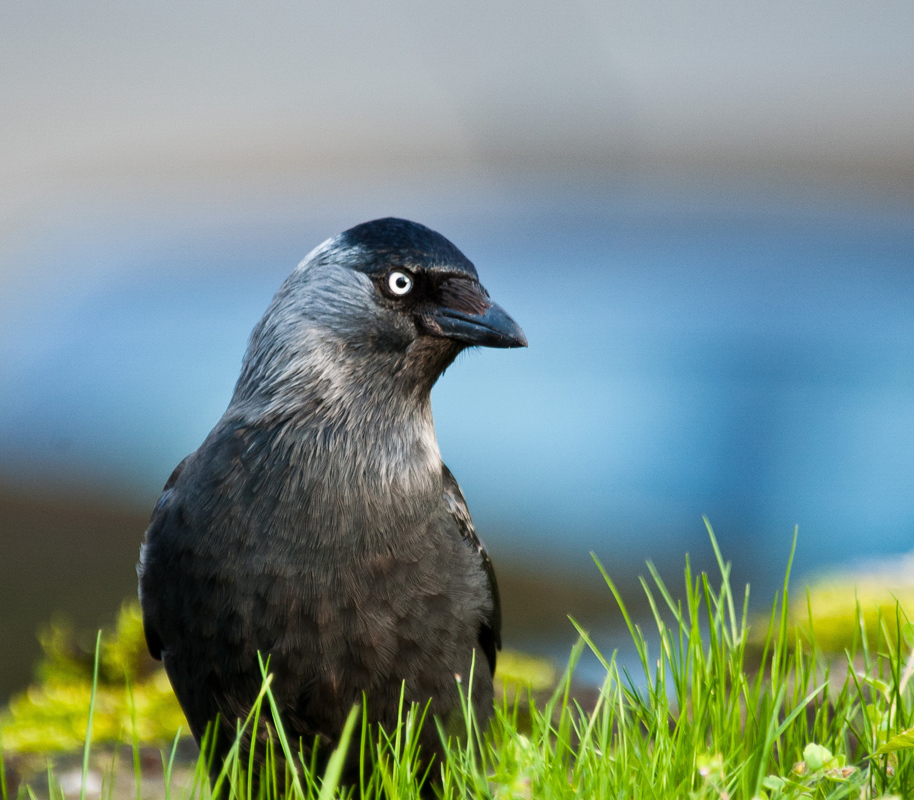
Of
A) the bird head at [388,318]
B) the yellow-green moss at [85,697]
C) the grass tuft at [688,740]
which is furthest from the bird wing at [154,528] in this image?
the yellow-green moss at [85,697]

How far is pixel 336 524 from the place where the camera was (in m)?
2.69

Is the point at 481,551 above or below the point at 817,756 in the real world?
below

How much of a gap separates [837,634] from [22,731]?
13.9 ft

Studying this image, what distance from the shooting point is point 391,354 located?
292cm

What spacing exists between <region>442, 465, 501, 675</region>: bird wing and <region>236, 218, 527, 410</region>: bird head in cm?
36

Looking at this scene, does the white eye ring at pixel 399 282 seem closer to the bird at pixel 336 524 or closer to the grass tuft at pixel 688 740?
the bird at pixel 336 524

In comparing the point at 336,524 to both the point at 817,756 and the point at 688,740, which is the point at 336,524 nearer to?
the point at 688,740

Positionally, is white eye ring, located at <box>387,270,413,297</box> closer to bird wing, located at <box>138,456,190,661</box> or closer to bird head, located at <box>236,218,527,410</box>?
bird head, located at <box>236,218,527,410</box>

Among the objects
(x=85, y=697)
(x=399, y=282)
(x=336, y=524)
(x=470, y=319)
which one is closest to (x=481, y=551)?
(x=336, y=524)

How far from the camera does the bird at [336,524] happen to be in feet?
8.61

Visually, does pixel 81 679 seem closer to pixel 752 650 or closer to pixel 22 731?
pixel 22 731

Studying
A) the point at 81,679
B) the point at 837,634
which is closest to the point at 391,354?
the point at 81,679

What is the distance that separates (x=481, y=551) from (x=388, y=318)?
2.86 feet

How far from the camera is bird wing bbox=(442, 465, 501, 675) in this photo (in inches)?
121
